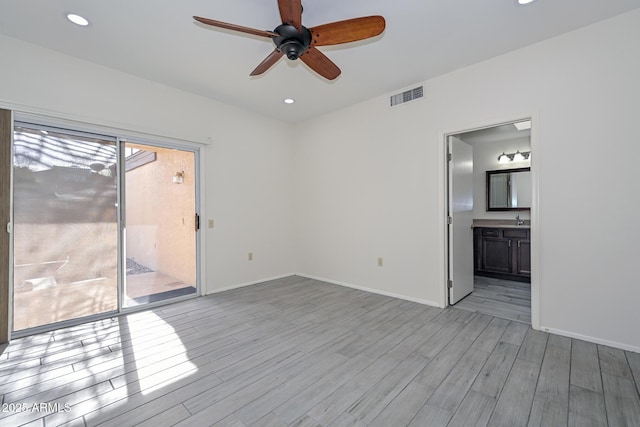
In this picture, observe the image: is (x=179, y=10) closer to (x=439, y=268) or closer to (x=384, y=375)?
(x=384, y=375)

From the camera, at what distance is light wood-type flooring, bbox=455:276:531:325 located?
3.21 metres

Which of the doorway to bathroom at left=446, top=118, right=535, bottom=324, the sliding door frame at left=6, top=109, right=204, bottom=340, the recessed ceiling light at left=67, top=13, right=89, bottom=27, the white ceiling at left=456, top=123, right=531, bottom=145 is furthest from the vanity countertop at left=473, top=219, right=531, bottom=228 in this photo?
the recessed ceiling light at left=67, top=13, right=89, bottom=27

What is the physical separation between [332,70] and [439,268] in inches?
101

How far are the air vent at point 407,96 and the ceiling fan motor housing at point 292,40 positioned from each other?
202 cm

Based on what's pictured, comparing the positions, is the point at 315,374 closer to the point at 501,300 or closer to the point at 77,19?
the point at 501,300

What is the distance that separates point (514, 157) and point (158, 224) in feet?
19.3

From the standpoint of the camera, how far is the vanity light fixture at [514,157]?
16.0ft

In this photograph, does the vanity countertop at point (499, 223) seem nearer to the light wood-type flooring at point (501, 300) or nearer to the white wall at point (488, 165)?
the white wall at point (488, 165)

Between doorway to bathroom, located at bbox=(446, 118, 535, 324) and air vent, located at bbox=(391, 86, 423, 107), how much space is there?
2.20 feet

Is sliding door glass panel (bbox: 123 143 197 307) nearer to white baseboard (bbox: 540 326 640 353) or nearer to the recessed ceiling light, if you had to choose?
the recessed ceiling light

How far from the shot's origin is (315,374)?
2.08m

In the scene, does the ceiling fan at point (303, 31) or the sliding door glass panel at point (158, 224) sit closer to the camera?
the ceiling fan at point (303, 31)

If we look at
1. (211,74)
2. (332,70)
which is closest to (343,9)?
(332,70)

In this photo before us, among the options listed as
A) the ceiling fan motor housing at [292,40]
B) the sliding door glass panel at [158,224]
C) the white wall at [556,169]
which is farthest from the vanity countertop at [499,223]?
the sliding door glass panel at [158,224]
